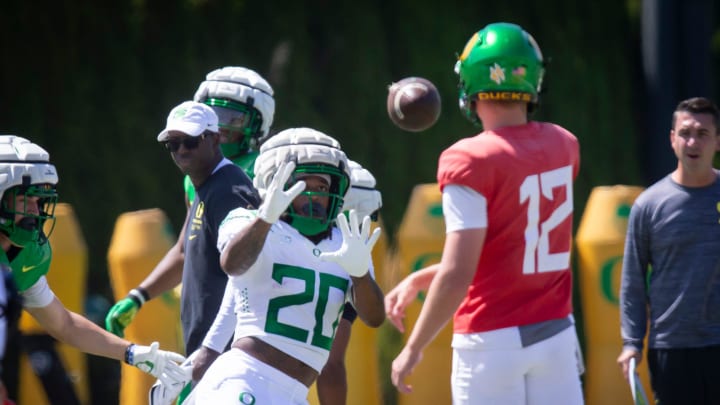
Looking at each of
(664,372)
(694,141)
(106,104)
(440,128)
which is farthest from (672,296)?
(106,104)

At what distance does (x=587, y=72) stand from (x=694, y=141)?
503 centimetres

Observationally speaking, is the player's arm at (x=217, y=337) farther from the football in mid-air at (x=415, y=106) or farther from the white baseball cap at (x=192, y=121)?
the football in mid-air at (x=415, y=106)

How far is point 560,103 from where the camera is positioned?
35.3ft

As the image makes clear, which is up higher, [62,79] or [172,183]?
[62,79]

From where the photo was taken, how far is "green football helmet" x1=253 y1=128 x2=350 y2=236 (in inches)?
177

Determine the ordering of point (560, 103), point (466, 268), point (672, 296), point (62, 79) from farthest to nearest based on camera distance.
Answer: point (560, 103) → point (62, 79) → point (672, 296) → point (466, 268)

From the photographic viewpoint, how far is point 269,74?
1012 centimetres

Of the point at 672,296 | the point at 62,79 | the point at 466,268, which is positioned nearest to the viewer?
the point at 466,268

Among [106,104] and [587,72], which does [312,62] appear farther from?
[587,72]

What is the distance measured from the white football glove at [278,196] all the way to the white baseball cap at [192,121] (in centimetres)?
124

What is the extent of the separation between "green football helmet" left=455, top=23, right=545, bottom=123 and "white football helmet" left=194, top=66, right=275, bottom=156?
4.73 feet

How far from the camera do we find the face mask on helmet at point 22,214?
15.6 ft

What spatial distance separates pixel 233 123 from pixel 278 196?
1875 mm

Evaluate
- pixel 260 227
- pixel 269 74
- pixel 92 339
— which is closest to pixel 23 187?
pixel 92 339
